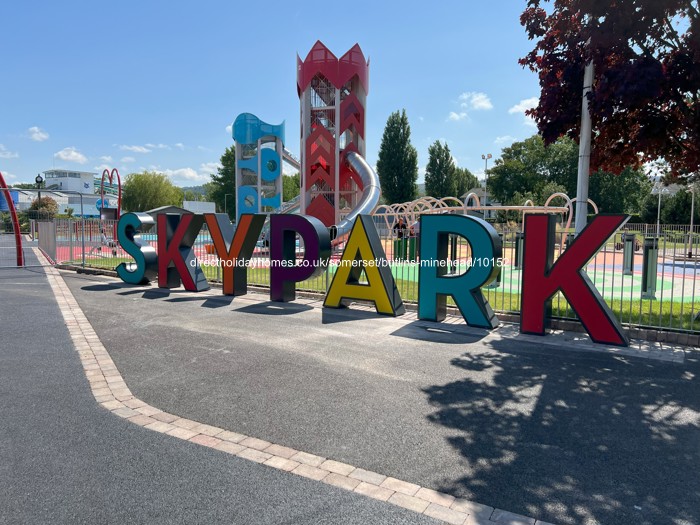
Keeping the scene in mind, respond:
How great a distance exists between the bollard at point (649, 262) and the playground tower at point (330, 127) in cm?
2478

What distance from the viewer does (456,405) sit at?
16.8ft

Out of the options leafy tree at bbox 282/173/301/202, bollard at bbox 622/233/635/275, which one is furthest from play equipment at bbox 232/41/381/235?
leafy tree at bbox 282/173/301/202

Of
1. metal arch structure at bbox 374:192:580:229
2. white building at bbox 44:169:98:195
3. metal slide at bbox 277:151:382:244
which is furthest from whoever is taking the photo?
white building at bbox 44:169:98:195

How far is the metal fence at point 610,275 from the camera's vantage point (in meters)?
9.20

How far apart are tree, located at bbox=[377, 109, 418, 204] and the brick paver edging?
52.9 m

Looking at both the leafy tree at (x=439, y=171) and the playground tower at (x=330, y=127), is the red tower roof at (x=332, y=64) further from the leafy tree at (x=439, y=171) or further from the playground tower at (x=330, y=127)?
the leafy tree at (x=439, y=171)

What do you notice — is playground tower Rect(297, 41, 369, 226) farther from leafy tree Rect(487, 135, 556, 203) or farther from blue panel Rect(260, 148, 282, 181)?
leafy tree Rect(487, 135, 556, 203)

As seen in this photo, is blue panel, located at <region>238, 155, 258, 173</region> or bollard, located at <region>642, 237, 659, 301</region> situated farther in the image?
blue panel, located at <region>238, 155, 258, 173</region>

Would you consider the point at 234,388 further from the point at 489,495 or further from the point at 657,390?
the point at 657,390

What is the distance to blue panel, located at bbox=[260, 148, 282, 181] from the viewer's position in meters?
45.6

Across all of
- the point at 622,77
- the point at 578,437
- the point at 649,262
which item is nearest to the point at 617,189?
the point at 649,262

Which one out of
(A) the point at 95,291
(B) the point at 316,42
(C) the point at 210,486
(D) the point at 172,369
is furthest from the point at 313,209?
(C) the point at 210,486

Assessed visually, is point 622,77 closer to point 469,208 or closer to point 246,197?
point 469,208

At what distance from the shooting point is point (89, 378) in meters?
5.93
